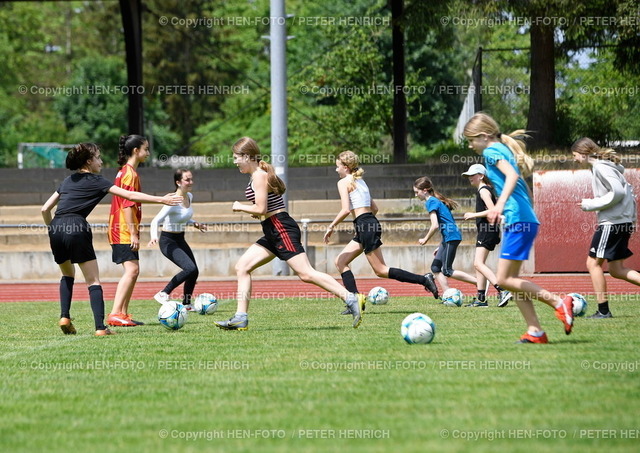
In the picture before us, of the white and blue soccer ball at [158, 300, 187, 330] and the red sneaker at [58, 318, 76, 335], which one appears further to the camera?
the white and blue soccer ball at [158, 300, 187, 330]

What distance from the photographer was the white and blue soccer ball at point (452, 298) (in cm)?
1327

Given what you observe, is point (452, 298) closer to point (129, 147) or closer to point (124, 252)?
point (124, 252)

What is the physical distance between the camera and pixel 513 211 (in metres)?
8.31

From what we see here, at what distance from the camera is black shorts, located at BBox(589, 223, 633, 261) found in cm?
1094

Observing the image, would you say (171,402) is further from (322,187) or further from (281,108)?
(322,187)

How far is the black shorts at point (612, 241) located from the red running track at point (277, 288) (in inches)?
187

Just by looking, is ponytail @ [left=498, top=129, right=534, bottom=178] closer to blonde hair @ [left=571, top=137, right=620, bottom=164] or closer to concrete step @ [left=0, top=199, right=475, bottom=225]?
blonde hair @ [left=571, top=137, right=620, bottom=164]

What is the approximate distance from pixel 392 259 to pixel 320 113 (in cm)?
2909

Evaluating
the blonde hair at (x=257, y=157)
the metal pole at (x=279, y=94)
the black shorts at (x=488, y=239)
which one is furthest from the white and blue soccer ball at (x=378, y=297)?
the metal pole at (x=279, y=94)

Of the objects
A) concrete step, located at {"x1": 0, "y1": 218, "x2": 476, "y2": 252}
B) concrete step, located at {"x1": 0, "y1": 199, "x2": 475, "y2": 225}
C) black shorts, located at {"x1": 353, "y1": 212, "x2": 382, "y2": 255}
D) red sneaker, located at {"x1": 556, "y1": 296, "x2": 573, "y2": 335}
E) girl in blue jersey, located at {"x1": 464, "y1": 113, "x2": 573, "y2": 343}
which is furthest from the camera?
concrete step, located at {"x1": 0, "y1": 199, "x2": 475, "y2": 225}

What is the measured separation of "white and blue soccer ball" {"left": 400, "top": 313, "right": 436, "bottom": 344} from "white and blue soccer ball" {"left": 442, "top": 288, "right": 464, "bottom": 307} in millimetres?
4434

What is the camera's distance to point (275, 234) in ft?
32.9

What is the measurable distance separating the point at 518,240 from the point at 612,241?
3.14 meters

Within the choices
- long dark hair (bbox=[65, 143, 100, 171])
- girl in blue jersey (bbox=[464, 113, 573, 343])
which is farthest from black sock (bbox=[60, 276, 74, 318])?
girl in blue jersey (bbox=[464, 113, 573, 343])
